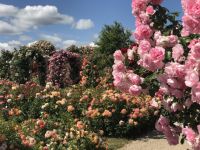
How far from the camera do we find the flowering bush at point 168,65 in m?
3.13

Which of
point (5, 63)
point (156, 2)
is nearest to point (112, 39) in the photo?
point (5, 63)

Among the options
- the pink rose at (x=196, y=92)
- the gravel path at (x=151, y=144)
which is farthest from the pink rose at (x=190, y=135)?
the gravel path at (x=151, y=144)

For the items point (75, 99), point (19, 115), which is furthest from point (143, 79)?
point (19, 115)

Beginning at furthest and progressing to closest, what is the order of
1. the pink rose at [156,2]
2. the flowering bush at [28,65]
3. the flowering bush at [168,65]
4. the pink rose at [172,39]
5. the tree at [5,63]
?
the tree at [5,63]
the flowering bush at [28,65]
the pink rose at [156,2]
the pink rose at [172,39]
the flowering bush at [168,65]

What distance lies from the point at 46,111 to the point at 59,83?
8222 millimetres

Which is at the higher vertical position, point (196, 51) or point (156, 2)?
point (156, 2)

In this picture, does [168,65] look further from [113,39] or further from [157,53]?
[113,39]

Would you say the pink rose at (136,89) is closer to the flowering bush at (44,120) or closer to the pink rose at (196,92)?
the pink rose at (196,92)

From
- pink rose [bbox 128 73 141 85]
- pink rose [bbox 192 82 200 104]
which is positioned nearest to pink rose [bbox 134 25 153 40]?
pink rose [bbox 128 73 141 85]

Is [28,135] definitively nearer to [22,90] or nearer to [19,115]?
[19,115]

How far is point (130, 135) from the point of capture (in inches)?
385

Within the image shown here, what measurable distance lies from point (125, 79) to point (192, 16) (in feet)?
2.44

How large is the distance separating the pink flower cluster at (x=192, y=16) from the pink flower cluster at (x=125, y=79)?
556mm

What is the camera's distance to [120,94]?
34.8 ft
